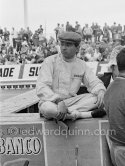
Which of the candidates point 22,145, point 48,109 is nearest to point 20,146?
point 22,145

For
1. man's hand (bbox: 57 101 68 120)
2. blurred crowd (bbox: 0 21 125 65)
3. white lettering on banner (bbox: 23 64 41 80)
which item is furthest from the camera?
blurred crowd (bbox: 0 21 125 65)

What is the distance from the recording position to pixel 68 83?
3.53 meters

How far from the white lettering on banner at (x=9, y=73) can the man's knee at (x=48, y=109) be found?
9.34 metres

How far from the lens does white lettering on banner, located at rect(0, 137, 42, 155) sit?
337 centimetres

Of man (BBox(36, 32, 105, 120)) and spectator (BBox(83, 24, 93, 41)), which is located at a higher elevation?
man (BBox(36, 32, 105, 120))

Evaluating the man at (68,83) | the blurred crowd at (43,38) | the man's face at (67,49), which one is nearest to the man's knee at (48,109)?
the man at (68,83)

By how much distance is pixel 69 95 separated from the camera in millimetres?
3559

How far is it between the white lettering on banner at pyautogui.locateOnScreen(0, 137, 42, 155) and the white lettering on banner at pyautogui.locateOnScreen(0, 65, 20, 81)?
360 inches

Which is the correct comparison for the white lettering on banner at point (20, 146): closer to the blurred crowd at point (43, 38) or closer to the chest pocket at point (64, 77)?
the chest pocket at point (64, 77)

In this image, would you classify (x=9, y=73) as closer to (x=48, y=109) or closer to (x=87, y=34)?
(x=48, y=109)

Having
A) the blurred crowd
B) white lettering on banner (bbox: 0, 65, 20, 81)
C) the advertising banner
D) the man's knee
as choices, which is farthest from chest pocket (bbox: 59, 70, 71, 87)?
the blurred crowd

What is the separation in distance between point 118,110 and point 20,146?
128 centimetres

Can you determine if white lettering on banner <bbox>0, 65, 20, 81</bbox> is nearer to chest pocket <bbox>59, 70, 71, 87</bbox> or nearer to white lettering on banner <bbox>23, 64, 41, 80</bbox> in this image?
white lettering on banner <bbox>23, 64, 41, 80</bbox>

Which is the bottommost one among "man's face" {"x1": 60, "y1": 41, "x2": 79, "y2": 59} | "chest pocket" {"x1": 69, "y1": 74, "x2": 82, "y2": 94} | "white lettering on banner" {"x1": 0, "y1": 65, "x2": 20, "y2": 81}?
"white lettering on banner" {"x1": 0, "y1": 65, "x2": 20, "y2": 81}
